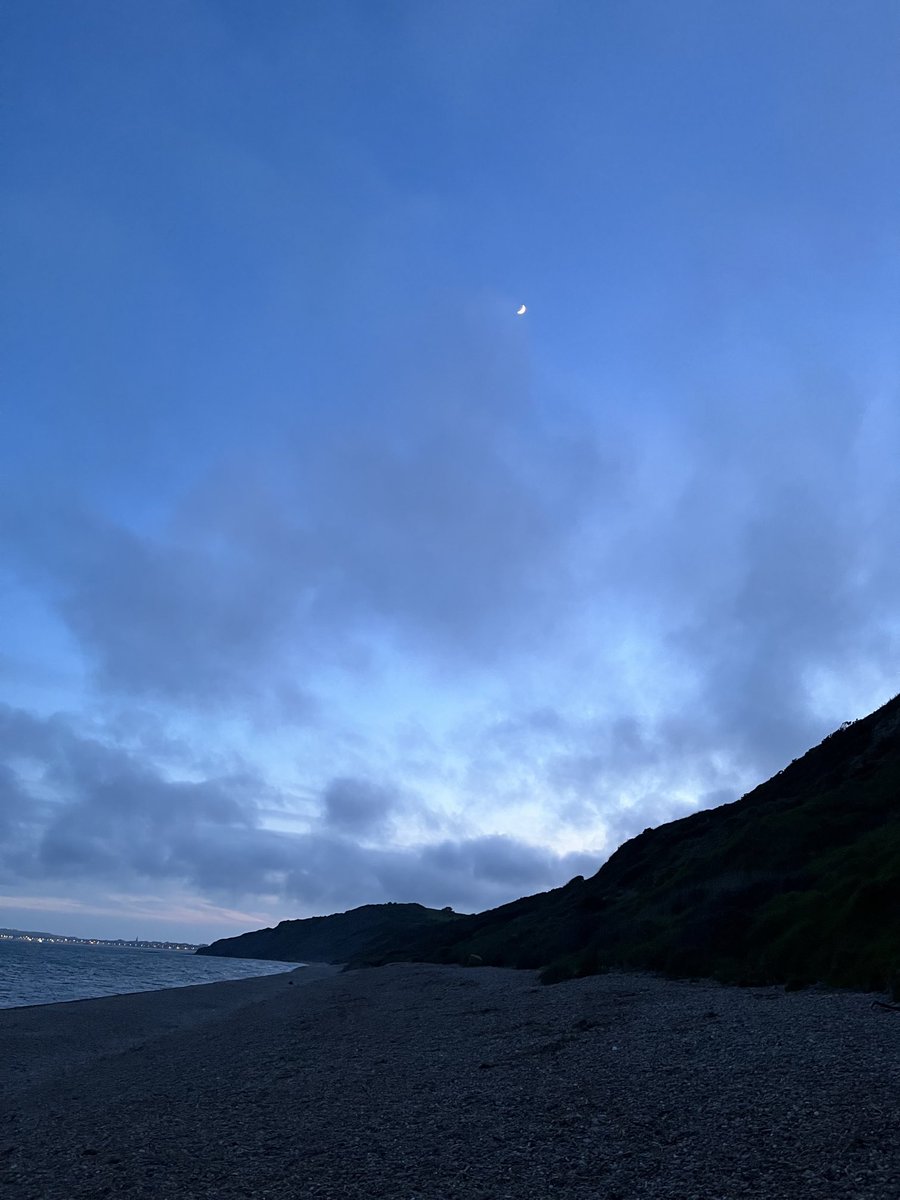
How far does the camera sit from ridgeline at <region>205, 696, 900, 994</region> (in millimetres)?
26281

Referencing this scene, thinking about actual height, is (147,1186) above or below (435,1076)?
below

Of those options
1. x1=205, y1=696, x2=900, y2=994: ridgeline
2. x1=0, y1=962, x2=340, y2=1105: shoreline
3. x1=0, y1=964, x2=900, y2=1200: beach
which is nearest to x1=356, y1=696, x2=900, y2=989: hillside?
x1=205, y1=696, x2=900, y2=994: ridgeline

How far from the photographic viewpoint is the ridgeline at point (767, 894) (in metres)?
26.3

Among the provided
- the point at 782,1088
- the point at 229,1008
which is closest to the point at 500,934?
the point at 229,1008

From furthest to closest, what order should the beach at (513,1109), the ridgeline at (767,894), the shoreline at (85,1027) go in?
the shoreline at (85,1027)
the ridgeline at (767,894)
the beach at (513,1109)

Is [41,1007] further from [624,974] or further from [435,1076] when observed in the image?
[435,1076]

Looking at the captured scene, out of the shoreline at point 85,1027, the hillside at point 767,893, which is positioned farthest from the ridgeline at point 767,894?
the shoreline at point 85,1027

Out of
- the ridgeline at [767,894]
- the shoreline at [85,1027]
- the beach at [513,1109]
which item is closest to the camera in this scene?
the beach at [513,1109]

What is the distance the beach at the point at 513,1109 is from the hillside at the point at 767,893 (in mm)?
3849

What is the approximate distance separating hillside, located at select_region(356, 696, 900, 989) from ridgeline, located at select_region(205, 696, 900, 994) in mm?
81

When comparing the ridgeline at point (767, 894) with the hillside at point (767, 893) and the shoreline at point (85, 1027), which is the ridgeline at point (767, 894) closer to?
the hillside at point (767, 893)

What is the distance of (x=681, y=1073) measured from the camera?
556 inches

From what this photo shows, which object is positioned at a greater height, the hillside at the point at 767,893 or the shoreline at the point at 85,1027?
the hillside at the point at 767,893

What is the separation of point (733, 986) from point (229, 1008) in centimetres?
3843
